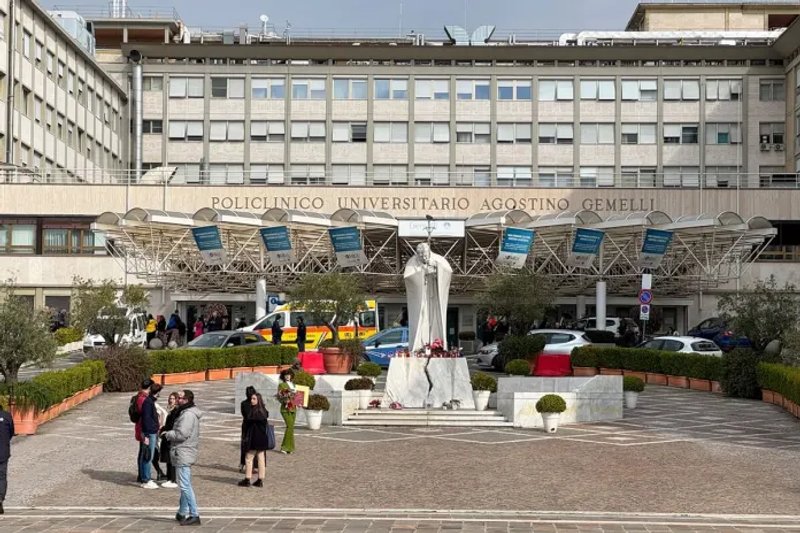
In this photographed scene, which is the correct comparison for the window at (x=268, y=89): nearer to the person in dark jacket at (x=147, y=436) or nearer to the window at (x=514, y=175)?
the window at (x=514, y=175)

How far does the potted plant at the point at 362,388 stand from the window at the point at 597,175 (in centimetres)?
4505

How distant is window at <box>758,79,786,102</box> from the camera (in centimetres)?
6694

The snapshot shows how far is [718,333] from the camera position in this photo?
4497 cm

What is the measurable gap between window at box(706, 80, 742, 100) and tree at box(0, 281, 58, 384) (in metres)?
52.1

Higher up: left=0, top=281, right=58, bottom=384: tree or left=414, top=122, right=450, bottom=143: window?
left=414, top=122, right=450, bottom=143: window

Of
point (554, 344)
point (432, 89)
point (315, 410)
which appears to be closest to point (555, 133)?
point (432, 89)

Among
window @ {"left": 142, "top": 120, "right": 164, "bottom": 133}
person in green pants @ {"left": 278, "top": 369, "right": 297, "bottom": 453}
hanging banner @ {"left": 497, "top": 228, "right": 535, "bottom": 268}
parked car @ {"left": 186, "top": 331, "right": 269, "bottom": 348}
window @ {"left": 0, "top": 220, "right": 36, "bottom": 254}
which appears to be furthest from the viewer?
window @ {"left": 142, "top": 120, "right": 164, "bottom": 133}

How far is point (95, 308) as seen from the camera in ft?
113

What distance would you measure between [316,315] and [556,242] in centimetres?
1581

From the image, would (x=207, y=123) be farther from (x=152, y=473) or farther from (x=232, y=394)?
(x=152, y=473)

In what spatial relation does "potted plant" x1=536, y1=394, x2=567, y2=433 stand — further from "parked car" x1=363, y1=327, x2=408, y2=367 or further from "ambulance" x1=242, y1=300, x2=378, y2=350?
"ambulance" x1=242, y1=300, x2=378, y2=350

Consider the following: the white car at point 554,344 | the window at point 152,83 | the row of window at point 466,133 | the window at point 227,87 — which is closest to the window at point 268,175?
the row of window at point 466,133

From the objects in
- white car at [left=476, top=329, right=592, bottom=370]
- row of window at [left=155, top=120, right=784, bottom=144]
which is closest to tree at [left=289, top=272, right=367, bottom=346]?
white car at [left=476, top=329, right=592, bottom=370]

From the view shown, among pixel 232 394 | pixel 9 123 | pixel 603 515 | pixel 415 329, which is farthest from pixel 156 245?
pixel 603 515
